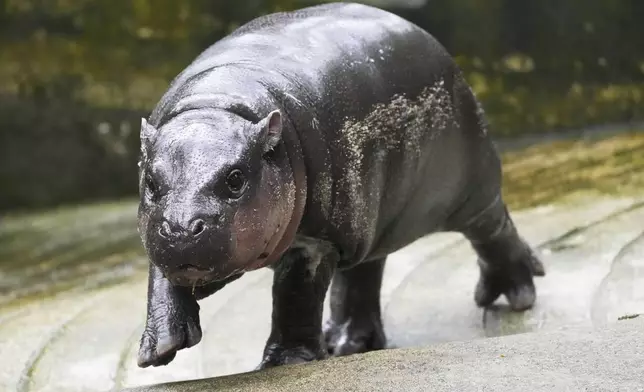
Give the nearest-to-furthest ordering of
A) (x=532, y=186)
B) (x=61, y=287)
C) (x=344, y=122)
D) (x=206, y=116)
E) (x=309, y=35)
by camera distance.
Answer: (x=206, y=116) < (x=344, y=122) < (x=309, y=35) < (x=61, y=287) < (x=532, y=186)

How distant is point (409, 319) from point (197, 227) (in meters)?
2.15

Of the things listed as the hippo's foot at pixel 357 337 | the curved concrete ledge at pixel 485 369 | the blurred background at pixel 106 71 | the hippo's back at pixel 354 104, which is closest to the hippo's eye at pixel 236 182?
the hippo's back at pixel 354 104

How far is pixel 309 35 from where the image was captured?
3.14 m

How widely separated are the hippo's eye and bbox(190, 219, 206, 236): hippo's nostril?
0.47 feet

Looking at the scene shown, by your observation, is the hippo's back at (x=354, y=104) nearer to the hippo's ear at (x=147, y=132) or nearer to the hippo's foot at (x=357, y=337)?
the hippo's ear at (x=147, y=132)

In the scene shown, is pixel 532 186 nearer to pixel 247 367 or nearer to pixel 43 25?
pixel 247 367

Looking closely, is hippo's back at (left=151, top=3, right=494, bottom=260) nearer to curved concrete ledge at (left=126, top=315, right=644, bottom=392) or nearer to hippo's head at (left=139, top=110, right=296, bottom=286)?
hippo's head at (left=139, top=110, right=296, bottom=286)

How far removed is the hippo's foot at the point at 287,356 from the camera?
9.52 feet

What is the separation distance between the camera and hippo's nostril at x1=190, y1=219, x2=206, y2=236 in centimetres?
226

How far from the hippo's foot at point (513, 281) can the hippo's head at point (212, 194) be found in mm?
1875

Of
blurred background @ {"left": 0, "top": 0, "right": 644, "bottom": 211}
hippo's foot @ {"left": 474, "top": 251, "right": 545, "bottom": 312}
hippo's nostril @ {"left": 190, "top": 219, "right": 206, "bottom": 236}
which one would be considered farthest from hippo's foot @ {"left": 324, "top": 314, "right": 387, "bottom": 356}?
blurred background @ {"left": 0, "top": 0, "right": 644, "bottom": 211}

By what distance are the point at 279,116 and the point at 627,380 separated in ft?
3.73

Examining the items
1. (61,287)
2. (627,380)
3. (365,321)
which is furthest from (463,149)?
(61,287)

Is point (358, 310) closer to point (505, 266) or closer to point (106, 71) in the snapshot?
point (505, 266)
